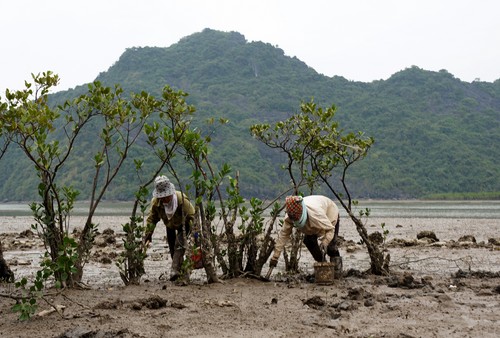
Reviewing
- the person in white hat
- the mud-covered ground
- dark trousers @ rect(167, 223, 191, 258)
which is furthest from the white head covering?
the mud-covered ground

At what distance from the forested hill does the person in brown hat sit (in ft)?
175

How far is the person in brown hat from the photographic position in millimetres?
7254

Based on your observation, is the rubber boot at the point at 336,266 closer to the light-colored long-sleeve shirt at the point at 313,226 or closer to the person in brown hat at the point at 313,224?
the person in brown hat at the point at 313,224

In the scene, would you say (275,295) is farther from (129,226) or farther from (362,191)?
(362,191)

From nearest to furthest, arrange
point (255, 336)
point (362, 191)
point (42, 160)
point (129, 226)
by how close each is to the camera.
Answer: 1. point (255, 336)
2. point (42, 160)
3. point (129, 226)
4. point (362, 191)

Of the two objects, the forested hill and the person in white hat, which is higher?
the forested hill

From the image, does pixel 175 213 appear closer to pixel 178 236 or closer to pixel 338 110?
pixel 178 236

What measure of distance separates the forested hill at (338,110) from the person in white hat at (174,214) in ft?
175

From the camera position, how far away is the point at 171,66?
12238 cm

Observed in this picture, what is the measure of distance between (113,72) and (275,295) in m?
119

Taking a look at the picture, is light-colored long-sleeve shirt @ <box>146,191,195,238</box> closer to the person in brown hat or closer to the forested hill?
the person in brown hat

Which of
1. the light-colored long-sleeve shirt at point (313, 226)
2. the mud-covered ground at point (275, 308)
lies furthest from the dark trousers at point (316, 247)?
the mud-covered ground at point (275, 308)

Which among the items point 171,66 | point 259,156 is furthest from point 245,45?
point 259,156

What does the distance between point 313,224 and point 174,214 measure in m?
1.97
